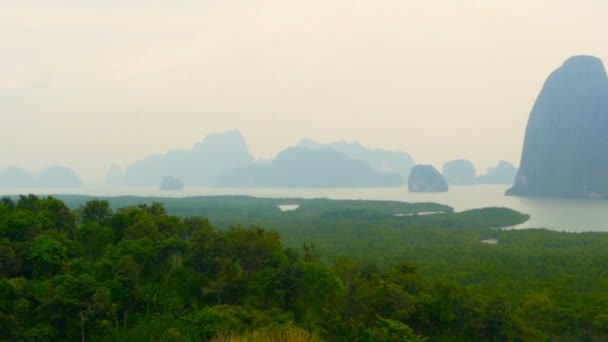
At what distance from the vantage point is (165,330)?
14.2 meters

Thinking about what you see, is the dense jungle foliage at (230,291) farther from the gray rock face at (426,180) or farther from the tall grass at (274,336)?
the gray rock face at (426,180)

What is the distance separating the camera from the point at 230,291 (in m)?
17.3

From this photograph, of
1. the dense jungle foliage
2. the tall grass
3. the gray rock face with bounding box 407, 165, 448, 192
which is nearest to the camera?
the tall grass

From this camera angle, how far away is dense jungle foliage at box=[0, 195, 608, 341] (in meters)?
→ 14.1

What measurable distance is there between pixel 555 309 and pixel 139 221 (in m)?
16.9

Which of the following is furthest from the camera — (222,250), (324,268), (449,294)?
(222,250)

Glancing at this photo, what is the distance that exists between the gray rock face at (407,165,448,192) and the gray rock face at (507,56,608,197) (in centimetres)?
3228

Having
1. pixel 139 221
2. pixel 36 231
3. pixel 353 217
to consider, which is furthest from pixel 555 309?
pixel 353 217

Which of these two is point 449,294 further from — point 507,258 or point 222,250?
point 507,258

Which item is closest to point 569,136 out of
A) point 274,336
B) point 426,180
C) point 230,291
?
point 426,180

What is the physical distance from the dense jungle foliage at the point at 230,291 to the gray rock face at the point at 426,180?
129028 millimetres

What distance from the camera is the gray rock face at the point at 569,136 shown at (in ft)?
342

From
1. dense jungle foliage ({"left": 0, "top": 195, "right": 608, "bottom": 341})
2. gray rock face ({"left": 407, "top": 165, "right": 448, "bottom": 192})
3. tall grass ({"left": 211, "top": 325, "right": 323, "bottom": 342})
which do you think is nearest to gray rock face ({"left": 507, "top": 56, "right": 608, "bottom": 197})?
gray rock face ({"left": 407, "top": 165, "right": 448, "bottom": 192})

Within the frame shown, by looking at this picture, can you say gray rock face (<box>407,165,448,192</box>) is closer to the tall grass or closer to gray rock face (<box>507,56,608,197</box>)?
gray rock face (<box>507,56,608,197</box>)
